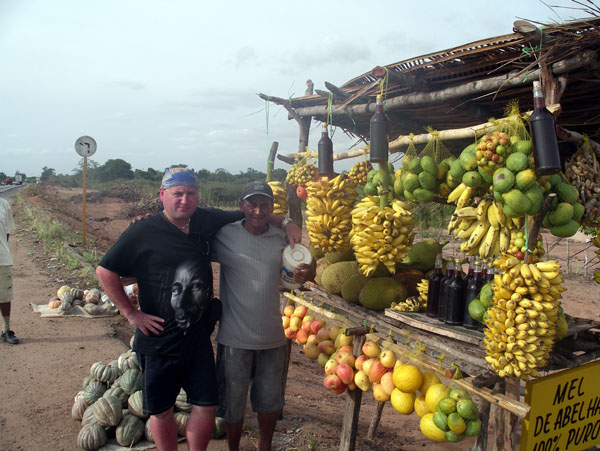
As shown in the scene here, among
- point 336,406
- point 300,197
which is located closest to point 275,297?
point 300,197

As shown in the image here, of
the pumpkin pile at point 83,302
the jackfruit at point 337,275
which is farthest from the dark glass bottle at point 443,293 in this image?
the pumpkin pile at point 83,302

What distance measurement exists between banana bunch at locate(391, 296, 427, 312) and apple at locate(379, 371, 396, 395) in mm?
471

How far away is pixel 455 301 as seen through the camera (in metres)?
3.01

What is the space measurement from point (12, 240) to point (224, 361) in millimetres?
13495

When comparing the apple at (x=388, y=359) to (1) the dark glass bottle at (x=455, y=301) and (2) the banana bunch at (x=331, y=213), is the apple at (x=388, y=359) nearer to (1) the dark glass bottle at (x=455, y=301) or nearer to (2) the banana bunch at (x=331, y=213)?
(1) the dark glass bottle at (x=455, y=301)

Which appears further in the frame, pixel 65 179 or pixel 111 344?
pixel 65 179

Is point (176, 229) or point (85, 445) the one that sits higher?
point (176, 229)

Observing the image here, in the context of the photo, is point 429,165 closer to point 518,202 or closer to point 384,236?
point 384,236

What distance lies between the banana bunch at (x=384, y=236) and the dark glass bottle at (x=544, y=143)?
1.15 meters

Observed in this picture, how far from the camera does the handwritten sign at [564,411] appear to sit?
8.64 ft

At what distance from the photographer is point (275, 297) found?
3164mm

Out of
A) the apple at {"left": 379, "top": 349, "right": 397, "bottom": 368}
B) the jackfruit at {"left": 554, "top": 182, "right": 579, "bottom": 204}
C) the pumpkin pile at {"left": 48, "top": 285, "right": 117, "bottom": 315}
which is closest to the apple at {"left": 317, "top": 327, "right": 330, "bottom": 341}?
the apple at {"left": 379, "top": 349, "right": 397, "bottom": 368}

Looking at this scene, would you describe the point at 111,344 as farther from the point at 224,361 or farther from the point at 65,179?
the point at 65,179

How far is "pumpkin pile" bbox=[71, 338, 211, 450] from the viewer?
3725 millimetres
